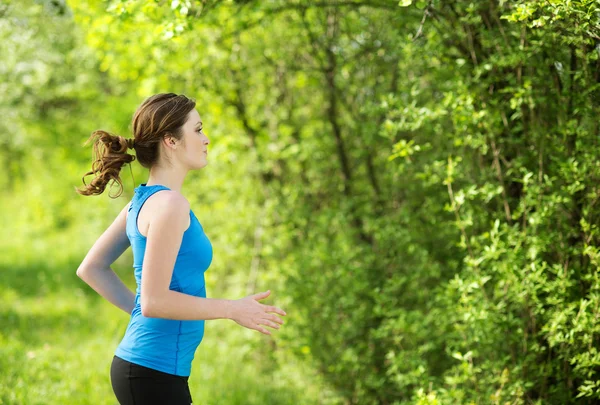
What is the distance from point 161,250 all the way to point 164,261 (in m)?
0.04

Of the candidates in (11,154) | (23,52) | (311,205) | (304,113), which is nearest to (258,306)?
(311,205)

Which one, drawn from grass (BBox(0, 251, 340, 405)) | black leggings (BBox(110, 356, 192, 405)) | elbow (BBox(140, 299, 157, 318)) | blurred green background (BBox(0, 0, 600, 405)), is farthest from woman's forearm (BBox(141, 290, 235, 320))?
grass (BBox(0, 251, 340, 405))

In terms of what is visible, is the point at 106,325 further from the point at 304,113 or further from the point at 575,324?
the point at 575,324

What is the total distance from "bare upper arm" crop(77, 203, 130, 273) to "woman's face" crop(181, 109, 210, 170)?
40cm

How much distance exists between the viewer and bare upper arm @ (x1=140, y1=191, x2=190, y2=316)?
223 centimetres

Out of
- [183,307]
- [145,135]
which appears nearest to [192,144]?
[145,135]

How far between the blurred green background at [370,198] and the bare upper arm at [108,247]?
5.37 feet

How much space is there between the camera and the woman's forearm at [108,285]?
2.80 metres

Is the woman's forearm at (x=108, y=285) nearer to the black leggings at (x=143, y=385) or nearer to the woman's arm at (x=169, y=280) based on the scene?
the black leggings at (x=143, y=385)

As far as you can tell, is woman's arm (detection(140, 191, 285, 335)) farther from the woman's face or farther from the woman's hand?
the woman's face

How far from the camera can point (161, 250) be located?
88.1 inches

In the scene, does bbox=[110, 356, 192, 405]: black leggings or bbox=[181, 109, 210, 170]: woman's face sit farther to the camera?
bbox=[181, 109, 210, 170]: woman's face

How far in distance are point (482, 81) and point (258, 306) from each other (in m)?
2.61

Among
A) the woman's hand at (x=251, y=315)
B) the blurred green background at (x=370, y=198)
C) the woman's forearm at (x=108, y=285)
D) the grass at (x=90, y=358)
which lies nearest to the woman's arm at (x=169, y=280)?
the woman's hand at (x=251, y=315)
